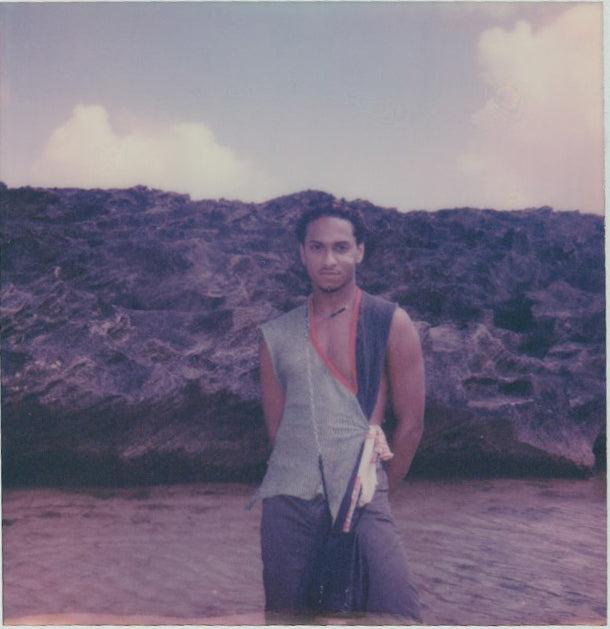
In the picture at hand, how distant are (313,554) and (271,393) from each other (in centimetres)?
77

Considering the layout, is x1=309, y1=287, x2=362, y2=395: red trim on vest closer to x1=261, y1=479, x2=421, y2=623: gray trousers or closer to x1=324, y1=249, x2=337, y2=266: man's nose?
x1=324, y1=249, x2=337, y2=266: man's nose

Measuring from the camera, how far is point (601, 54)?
4.29 meters

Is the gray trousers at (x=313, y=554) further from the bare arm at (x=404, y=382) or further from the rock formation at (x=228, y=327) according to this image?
the rock formation at (x=228, y=327)

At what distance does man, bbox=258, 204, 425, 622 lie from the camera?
3.29m

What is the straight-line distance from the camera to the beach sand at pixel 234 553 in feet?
12.2

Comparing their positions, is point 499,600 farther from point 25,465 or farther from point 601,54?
point 601,54

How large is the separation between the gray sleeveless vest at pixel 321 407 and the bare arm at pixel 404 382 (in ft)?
0.18

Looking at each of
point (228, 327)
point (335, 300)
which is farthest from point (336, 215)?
point (228, 327)

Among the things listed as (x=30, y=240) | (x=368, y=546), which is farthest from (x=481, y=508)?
(x=30, y=240)

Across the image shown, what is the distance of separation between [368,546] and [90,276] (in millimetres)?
2390

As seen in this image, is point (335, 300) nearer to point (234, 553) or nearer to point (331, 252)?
point (331, 252)

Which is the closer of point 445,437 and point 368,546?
point 368,546

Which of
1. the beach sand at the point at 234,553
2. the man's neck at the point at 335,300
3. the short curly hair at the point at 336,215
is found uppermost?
the short curly hair at the point at 336,215

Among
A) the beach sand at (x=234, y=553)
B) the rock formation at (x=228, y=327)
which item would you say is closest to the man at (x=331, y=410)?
the beach sand at (x=234, y=553)
